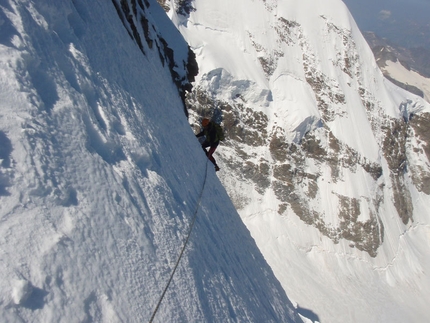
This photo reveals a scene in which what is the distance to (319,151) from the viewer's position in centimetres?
4369

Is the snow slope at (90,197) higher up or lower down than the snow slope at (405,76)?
lower down

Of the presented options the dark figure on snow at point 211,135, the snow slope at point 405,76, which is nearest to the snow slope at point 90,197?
the dark figure on snow at point 211,135

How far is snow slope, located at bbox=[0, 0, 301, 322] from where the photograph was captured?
2951 millimetres

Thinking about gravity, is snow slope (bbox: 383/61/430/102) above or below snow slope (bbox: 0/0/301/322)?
above

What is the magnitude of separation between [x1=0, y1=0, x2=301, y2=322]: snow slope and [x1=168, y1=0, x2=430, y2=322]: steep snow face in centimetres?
2960

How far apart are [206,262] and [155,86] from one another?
15.6 ft

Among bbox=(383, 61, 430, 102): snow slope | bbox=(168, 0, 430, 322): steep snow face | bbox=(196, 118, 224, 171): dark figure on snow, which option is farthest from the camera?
bbox=(383, 61, 430, 102): snow slope

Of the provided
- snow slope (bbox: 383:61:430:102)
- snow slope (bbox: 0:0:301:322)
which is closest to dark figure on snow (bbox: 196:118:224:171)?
snow slope (bbox: 0:0:301:322)

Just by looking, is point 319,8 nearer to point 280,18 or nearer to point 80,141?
point 280,18

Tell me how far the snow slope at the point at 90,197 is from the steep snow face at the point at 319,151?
2960 cm

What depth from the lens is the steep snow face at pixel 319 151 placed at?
120 feet

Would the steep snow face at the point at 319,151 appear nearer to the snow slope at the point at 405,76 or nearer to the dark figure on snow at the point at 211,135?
the dark figure on snow at the point at 211,135

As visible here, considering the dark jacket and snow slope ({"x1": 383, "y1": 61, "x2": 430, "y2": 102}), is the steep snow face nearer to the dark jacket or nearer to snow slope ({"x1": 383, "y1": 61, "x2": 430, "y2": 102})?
the dark jacket

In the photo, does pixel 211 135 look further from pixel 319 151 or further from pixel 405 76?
pixel 405 76
